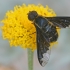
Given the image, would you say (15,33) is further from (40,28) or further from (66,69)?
(66,69)

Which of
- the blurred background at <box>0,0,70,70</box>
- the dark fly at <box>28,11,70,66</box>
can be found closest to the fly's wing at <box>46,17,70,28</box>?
the dark fly at <box>28,11,70,66</box>

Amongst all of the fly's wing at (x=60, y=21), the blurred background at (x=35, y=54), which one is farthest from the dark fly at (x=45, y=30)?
the blurred background at (x=35, y=54)

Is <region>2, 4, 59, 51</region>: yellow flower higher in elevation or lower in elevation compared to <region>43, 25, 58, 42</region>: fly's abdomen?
higher

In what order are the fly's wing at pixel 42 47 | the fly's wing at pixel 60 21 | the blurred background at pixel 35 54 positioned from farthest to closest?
1. the blurred background at pixel 35 54
2. the fly's wing at pixel 60 21
3. the fly's wing at pixel 42 47

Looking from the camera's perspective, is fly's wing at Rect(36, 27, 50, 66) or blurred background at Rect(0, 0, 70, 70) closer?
fly's wing at Rect(36, 27, 50, 66)

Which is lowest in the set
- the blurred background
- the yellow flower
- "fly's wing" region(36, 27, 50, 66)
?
the blurred background

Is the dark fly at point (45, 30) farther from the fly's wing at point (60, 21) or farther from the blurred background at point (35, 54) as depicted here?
the blurred background at point (35, 54)

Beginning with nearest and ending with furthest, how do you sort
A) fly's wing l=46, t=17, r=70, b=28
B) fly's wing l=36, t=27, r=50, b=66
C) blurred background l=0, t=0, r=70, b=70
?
1. fly's wing l=36, t=27, r=50, b=66
2. fly's wing l=46, t=17, r=70, b=28
3. blurred background l=0, t=0, r=70, b=70

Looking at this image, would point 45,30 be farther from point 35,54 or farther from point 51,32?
point 35,54

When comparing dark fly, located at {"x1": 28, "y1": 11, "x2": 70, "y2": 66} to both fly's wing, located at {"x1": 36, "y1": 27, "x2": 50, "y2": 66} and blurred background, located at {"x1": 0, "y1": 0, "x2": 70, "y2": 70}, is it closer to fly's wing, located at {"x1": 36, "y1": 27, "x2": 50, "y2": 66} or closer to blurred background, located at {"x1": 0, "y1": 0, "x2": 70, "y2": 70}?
fly's wing, located at {"x1": 36, "y1": 27, "x2": 50, "y2": 66}

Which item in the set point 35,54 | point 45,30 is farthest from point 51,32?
point 35,54

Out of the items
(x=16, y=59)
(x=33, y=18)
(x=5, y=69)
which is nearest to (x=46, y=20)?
(x=33, y=18)
